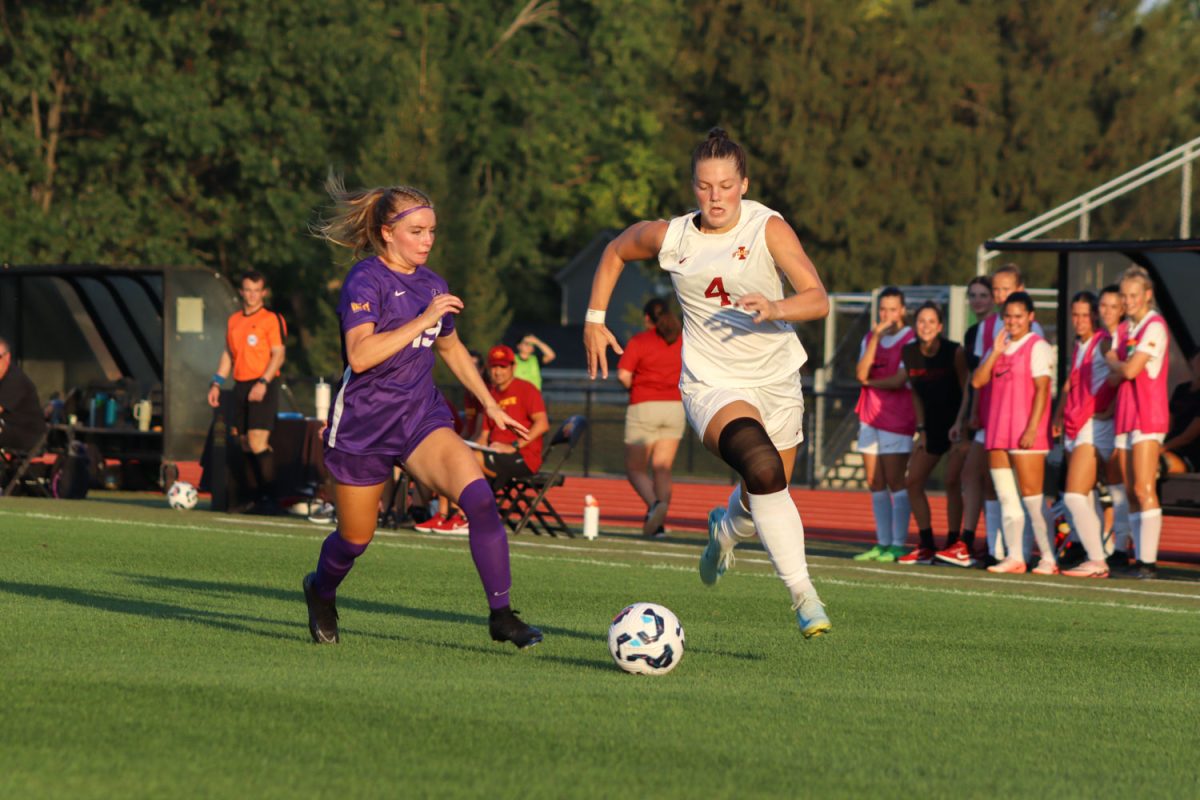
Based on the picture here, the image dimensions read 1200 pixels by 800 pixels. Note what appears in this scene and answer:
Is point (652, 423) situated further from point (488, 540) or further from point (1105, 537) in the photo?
point (488, 540)

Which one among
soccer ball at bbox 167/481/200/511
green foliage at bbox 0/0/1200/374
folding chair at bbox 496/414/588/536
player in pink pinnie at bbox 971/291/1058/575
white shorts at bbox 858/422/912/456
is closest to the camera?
player in pink pinnie at bbox 971/291/1058/575

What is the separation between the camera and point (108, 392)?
21969 millimetres

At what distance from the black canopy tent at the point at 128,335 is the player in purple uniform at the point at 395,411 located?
43.5 feet

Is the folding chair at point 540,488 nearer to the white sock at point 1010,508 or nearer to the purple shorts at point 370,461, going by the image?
the white sock at point 1010,508

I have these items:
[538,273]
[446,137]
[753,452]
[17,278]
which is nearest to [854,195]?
[446,137]

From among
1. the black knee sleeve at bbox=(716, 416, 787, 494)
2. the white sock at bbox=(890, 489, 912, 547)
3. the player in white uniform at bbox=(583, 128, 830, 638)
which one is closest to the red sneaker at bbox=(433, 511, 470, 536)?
the white sock at bbox=(890, 489, 912, 547)

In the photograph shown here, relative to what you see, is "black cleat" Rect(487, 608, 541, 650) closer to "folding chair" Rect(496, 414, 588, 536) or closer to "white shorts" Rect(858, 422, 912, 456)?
"white shorts" Rect(858, 422, 912, 456)

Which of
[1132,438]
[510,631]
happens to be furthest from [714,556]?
[1132,438]

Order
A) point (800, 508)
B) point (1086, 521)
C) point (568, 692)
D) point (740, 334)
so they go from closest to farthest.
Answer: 1. point (568, 692)
2. point (740, 334)
3. point (1086, 521)
4. point (800, 508)

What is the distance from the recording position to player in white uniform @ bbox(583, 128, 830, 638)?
26.8 ft

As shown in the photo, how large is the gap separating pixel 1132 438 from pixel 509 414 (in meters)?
5.23

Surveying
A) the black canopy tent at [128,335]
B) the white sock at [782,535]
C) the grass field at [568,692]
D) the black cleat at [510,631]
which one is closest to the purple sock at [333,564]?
the grass field at [568,692]

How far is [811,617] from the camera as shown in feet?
26.3

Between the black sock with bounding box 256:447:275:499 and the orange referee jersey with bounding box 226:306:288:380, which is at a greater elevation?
the orange referee jersey with bounding box 226:306:288:380
